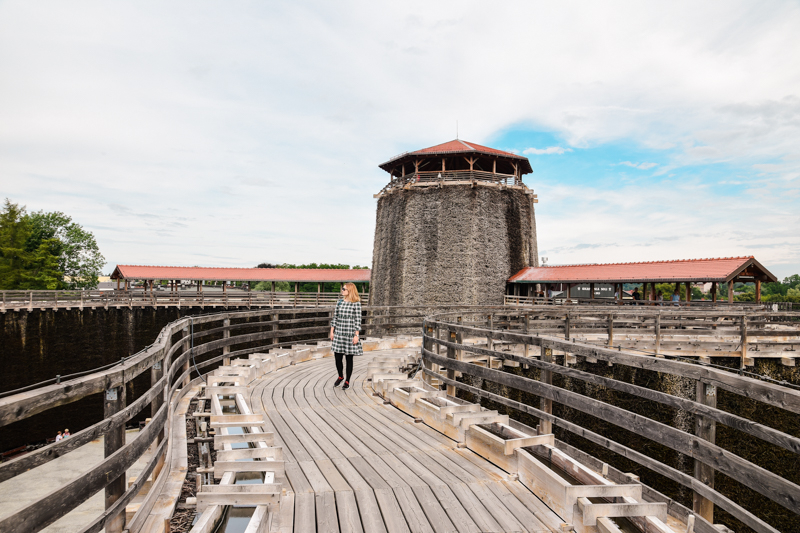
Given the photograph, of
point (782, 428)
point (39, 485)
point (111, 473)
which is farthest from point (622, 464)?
point (39, 485)

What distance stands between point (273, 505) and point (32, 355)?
27.7m

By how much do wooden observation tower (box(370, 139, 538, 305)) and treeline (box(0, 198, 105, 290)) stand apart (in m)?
29.3

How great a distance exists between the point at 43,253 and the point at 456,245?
3460cm

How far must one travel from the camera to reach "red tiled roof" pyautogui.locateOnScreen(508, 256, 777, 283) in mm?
20188

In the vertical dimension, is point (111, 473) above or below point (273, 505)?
above

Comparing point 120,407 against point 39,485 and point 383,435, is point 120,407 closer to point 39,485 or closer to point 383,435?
point 383,435

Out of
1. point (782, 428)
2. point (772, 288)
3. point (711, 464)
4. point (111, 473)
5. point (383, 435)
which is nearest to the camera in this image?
point (111, 473)

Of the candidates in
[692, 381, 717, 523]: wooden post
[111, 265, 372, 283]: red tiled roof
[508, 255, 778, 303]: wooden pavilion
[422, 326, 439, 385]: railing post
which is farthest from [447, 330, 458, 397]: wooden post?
[111, 265, 372, 283]: red tiled roof

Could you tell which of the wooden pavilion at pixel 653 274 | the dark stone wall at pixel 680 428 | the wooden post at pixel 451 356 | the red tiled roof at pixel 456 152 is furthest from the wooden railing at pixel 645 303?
the wooden post at pixel 451 356

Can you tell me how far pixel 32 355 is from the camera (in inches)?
936

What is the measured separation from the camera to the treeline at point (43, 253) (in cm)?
3672

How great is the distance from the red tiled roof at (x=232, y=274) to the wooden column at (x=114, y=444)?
3459 centimetres

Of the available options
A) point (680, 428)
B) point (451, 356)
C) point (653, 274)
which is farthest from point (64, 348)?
point (653, 274)

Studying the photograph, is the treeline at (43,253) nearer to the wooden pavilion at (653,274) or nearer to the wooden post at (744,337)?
the wooden pavilion at (653,274)
